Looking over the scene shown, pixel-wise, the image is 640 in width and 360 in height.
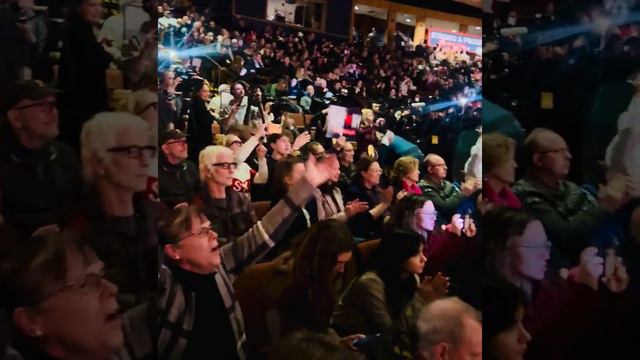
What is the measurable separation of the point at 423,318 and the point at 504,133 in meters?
0.86

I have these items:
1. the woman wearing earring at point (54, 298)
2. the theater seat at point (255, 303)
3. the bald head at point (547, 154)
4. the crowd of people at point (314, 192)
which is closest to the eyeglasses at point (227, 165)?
the crowd of people at point (314, 192)

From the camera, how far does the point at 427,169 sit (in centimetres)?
306

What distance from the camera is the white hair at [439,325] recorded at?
302 centimetres

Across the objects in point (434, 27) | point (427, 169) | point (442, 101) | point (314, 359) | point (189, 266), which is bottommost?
point (314, 359)

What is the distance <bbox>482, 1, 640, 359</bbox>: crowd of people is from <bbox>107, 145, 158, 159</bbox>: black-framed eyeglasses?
1.38 meters

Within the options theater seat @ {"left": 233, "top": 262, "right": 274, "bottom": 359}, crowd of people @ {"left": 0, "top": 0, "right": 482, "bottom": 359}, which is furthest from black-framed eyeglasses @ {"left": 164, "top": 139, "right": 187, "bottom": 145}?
theater seat @ {"left": 233, "top": 262, "right": 274, "bottom": 359}

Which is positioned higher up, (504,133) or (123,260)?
(504,133)

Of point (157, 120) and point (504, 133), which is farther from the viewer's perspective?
point (504, 133)

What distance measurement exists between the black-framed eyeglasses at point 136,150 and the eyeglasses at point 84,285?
47cm

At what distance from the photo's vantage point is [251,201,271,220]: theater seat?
2889mm

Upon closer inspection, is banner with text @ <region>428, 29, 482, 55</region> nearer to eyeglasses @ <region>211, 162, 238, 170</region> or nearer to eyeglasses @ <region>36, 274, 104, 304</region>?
eyeglasses @ <region>211, 162, 238, 170</region>

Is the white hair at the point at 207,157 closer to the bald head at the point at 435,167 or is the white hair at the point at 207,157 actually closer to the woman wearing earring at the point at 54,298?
the woman wearing earring at the point at 54,298

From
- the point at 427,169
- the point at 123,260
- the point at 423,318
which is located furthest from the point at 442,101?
the point at 123,260

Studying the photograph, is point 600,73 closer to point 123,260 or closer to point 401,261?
point 401,261
